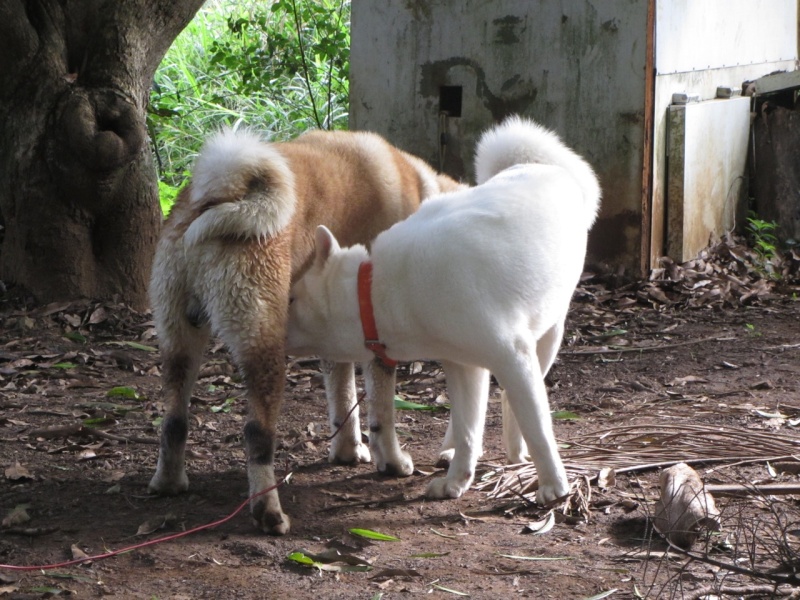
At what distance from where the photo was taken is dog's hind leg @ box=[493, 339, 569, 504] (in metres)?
4.02

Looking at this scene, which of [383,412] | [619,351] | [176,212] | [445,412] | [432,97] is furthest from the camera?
[432,97]

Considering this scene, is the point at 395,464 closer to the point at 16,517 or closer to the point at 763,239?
the point at 16,517

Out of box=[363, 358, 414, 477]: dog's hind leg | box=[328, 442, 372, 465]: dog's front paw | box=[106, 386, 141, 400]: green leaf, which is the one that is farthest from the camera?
box=[106, 386, 141, 400]: green leaf

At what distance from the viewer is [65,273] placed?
23.5 feet

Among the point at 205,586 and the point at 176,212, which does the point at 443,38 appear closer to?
the point at 176,212

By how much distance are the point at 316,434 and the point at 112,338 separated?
2.16 meters

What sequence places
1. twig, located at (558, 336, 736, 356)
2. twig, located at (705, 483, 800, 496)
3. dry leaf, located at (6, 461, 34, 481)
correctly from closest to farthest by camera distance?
twig, located at (705, 483, 800, 496) → dry leaf, located at (6, 461, 34, 481) → twig, located at (558, 336, 736, 356)

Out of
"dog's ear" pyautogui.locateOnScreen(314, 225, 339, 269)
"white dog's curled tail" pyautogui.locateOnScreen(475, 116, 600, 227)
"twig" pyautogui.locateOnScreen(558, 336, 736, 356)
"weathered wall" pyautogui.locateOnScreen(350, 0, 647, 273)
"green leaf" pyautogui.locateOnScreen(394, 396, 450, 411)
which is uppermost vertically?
"weathered wall" pyautogui.locateOnScreen(350, 0, 647, 273)

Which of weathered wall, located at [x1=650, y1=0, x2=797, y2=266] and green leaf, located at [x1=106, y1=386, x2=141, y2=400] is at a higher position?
weathered wall, located at [x1=650, y1=0, x2=797, y2=266]

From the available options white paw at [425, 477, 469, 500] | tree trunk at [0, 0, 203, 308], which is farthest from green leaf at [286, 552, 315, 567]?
A: tree trunk at [0, 0, 203, 308]

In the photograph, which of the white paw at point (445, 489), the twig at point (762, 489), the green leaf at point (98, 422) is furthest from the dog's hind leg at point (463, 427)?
the green leaf at point (98, 422)

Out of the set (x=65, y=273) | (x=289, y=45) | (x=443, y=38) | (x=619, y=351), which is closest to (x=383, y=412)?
(x=619, y=351)

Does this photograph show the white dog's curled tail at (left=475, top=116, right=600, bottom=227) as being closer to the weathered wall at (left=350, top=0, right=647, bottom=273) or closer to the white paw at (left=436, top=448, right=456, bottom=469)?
the white paw at (left=436, top=448, right=456, bottom=469)

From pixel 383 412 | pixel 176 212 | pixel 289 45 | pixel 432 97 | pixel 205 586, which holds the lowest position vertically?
pixel 205 586
